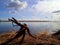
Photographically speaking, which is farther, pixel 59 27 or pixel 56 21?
pixel 59 27

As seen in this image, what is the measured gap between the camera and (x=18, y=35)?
14.1 ft

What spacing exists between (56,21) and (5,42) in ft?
6.40

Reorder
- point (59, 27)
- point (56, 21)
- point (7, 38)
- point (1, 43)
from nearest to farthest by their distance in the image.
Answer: point (1, 43)
point (7, 38)
point (56, 21)
point (59, 27)

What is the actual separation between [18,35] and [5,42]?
0.37 m

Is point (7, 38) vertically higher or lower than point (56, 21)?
lower

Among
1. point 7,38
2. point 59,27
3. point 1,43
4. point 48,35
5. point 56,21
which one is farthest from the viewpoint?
point 59,27

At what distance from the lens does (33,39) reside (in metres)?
4.57

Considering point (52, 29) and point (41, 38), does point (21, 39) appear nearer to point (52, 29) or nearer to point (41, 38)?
point (41, 38)

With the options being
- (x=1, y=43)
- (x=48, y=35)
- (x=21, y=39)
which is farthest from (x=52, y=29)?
(x=1, y=43)

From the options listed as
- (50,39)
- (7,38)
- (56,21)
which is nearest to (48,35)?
(50,39)

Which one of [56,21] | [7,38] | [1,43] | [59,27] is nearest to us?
[1,43]

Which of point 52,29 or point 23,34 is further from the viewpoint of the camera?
point 52,29

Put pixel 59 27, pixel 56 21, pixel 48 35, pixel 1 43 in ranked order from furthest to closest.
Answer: pixel 59 27
pixel 56 21
pixel 48 35
pixel 1 43

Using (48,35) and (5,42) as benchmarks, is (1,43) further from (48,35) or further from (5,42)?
(48,35)
